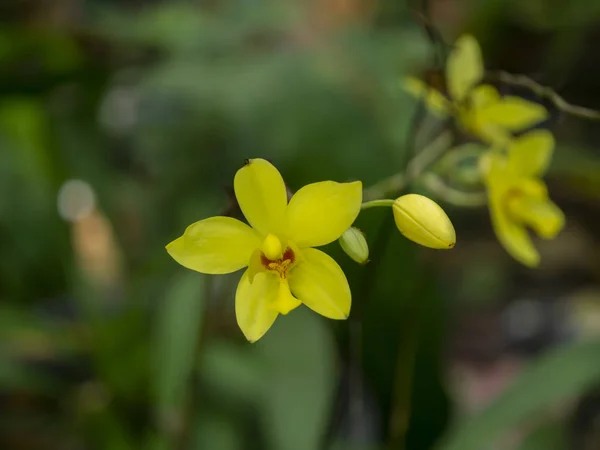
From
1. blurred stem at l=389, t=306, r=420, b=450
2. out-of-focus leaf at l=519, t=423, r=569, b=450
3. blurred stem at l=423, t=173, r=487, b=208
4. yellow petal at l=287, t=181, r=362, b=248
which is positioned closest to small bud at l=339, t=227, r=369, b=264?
yellow petal at l=287, t=181, r=362, b=248

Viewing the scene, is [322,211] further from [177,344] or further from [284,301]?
[177,344]

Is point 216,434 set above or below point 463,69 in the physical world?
below

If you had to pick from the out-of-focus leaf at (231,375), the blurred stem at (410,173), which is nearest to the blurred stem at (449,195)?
the blurred stem at (410,173)

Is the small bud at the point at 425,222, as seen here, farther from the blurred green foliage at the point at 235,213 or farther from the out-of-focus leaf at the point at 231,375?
the out-of-focus leaf at the point at 231,375

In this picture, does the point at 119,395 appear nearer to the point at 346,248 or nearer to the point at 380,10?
the point at 346,248

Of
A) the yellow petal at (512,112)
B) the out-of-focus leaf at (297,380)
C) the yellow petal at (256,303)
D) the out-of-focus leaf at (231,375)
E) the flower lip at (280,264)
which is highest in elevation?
the yellow petal at (512,112)

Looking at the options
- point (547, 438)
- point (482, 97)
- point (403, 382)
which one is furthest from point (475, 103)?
point (547, 438)
